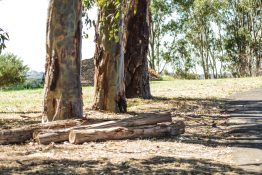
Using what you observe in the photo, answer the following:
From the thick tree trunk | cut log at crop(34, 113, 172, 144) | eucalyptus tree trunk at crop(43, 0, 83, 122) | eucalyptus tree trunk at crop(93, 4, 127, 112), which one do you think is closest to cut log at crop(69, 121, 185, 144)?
cut log at crop(34, 113, 172, 144)

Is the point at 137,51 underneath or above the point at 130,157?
above

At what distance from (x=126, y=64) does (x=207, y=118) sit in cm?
485

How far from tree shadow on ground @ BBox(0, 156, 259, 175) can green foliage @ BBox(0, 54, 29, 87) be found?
71.7 feet

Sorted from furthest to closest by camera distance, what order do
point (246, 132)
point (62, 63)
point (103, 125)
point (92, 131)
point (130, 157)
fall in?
point (62, 63)
point (246, 132)
point (103, 125)
point (92, 131)
point (130, 157)

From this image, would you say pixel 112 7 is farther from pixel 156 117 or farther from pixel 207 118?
pixel 156 117

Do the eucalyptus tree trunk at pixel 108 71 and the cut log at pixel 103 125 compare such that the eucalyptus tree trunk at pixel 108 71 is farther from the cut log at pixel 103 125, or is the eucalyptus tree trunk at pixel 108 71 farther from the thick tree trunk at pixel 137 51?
the cut log at pixel 103 125

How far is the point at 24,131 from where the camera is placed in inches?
312

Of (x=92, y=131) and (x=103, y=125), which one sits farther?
(x=103, y=125)

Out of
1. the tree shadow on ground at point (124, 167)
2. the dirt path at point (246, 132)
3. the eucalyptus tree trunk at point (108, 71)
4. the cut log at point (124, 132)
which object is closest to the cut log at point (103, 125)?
the cut log at point (124, 132)

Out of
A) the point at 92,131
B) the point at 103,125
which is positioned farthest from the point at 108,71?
the point at 92,131

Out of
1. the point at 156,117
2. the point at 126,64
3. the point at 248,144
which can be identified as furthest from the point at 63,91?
the point at 126,64

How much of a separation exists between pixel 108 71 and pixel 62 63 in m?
2.94

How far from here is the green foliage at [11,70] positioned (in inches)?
1070

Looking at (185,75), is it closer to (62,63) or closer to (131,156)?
(62,63)
